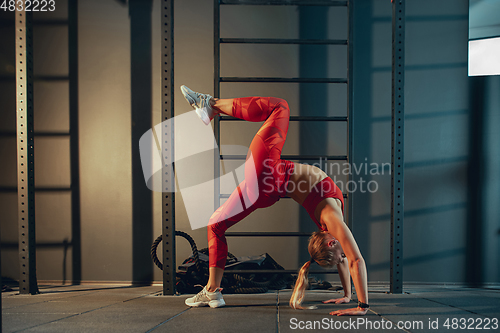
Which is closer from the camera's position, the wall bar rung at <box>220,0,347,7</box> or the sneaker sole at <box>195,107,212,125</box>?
the sneaker sole at <box>195,107,212,125</box>

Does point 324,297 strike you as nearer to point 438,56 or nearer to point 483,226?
point 483,226

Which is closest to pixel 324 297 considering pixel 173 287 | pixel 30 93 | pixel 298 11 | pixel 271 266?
pixel 271 266

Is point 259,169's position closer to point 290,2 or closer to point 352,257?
point 352,257

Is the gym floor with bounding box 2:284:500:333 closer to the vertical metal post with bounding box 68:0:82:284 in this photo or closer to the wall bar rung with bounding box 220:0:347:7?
the vertical metal post with bounding box 68:0:82:284

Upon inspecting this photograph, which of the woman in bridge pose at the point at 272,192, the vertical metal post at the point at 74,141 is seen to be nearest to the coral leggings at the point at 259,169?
the woman in bridge pose at the point at 272,192

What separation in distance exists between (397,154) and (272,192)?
1.20 meters

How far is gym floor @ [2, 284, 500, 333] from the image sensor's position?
1639 mm

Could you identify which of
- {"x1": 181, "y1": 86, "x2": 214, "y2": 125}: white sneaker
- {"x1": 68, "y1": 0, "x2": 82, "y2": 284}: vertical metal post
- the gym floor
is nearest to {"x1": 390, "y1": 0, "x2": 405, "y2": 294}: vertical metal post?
the gym floor

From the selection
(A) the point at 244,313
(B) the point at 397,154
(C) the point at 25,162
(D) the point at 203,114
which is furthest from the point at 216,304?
(C) the point at 25,162

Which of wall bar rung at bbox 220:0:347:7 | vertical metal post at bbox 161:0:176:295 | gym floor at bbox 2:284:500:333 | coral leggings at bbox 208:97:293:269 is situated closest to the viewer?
gym floor at bbox 2:284:500:333

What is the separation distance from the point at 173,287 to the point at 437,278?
7.90ft

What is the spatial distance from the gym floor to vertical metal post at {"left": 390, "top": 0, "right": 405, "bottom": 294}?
0.23 metres

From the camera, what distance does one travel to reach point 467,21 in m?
3.01

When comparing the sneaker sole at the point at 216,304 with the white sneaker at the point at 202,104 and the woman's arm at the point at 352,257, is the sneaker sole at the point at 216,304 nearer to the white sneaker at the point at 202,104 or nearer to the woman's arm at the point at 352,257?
the woman's arm at the point at 352,257
